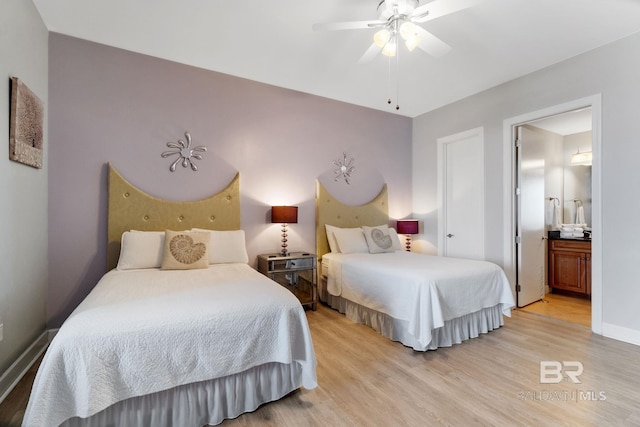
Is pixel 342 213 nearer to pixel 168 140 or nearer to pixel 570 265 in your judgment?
pixel 168 140

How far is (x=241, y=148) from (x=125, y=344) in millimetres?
2512

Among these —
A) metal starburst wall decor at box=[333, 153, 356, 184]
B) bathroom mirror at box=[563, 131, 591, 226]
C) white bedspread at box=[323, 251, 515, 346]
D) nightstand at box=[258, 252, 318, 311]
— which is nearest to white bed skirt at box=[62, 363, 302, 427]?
white bedspread at box=[323, 251, 515, 346]

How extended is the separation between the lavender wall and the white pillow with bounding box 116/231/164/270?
0.37 metres

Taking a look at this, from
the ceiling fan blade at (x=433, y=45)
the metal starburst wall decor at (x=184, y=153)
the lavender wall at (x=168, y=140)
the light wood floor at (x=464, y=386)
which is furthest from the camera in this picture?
the metal starburst wall decor at (x=184, y=153)

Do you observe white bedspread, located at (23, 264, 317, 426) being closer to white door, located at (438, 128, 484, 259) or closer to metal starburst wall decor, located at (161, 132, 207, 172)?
metal starburst wall decor, located at (161, 132, 207, 172)

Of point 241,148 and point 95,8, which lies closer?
point 95,8

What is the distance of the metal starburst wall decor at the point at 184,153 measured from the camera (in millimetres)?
3106

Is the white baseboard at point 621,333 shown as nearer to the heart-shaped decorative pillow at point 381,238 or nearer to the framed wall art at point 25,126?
the heart-shaped decorative pillow at point 381,238

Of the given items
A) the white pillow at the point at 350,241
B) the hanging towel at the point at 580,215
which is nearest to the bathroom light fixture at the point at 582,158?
the hanging towel at the point at 580,215

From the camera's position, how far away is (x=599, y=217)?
9.07 ft

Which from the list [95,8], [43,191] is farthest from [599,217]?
[43,191]

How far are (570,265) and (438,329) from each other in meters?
2.90

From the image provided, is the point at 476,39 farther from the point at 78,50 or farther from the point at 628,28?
the point at 78,50

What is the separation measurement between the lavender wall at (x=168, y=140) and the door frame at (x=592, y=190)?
1.74 metres
